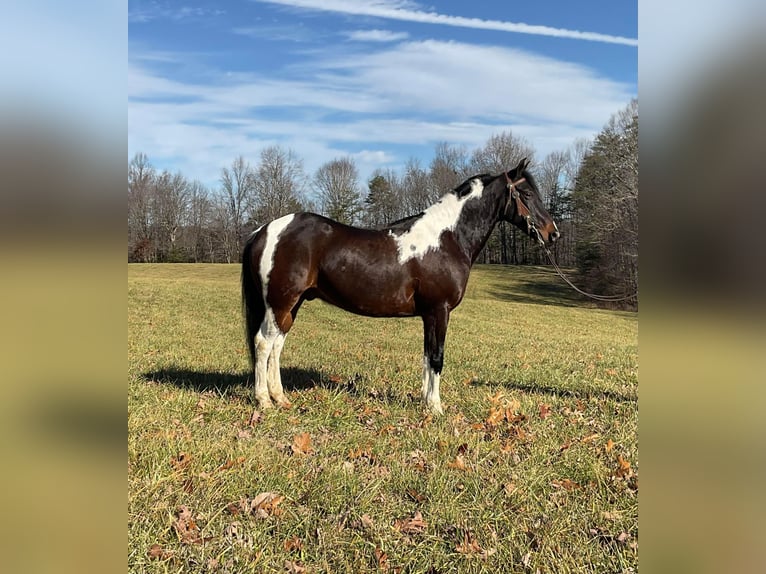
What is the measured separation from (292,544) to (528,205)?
4.35m

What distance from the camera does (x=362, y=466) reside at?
3820mm

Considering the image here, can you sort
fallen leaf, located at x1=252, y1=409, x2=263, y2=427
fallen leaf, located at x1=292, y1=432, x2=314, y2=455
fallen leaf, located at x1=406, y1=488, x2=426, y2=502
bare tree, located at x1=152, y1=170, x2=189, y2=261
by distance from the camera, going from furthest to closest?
bare tree, located at x1=152, y1=170, x2=189, y2=261 → fallen leaf, located at x1=252, y1=409, x2=263, y2=427 → fallen leaf, located at x1=292, y1=432, x2=314, y2=455 → fallen leaf, located at x1=406, y1=488, x2=426, y2=502

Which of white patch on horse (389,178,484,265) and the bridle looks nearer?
white patch on horse (389,178,484,265)

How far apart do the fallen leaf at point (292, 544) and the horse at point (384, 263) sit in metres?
2.45

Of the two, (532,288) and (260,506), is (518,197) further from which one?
(532,288)

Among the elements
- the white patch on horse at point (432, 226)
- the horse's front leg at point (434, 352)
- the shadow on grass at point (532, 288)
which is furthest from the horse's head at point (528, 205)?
the shadow on grass at point (532, 288)

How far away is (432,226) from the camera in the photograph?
5.56 meters

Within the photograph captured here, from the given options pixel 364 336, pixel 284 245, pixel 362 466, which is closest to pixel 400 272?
pixel 284 245

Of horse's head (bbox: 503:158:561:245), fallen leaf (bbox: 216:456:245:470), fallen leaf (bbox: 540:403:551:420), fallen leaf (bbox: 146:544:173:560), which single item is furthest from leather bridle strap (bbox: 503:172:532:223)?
fallen leaf (bbox: 146:544:173:560)

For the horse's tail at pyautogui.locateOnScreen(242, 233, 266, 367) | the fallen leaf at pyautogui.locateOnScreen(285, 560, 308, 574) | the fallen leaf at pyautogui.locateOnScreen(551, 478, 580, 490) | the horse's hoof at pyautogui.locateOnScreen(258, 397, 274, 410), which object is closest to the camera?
the fallen leaf at pyautogui.locateOnScreen(285, 560, 308, 574)

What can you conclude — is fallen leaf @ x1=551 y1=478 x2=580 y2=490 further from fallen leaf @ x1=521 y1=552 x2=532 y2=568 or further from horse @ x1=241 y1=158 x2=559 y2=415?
horse @ x1=241 y1=158 x2=559 y2=415

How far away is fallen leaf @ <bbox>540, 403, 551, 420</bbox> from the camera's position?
524cm
